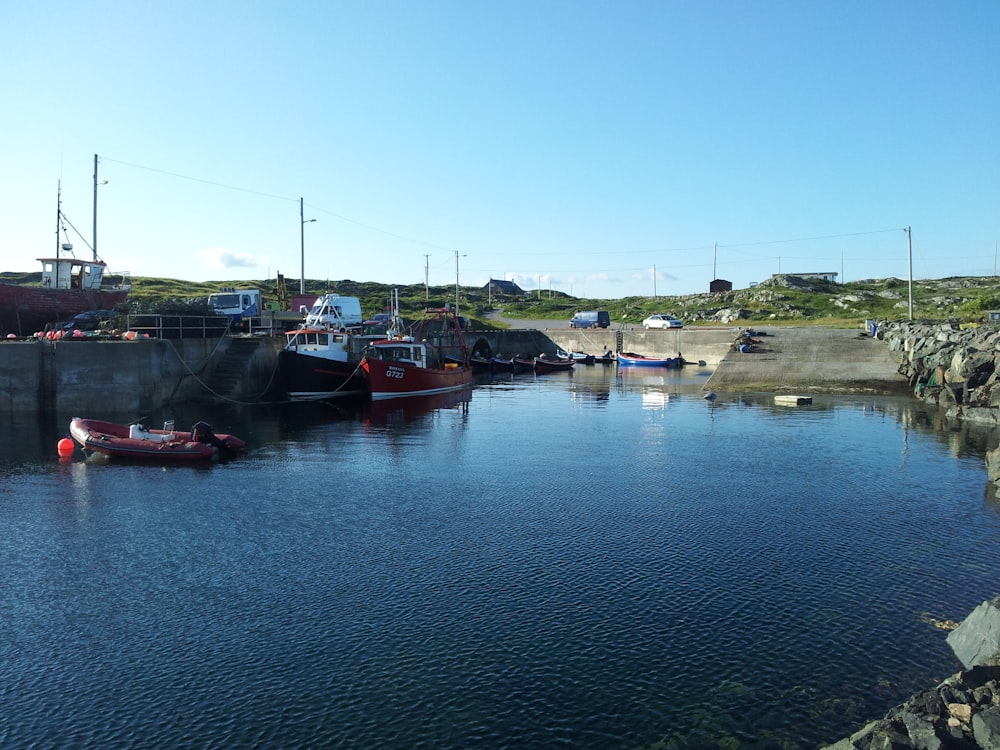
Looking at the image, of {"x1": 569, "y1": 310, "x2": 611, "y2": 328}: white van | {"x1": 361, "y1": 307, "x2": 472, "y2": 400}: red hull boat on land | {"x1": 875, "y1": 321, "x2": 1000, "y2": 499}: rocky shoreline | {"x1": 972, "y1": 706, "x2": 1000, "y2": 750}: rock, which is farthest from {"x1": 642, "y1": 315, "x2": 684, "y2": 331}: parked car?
{"x1": 972, "y1": 706, "x2": 1000, "y2": 750}: rock

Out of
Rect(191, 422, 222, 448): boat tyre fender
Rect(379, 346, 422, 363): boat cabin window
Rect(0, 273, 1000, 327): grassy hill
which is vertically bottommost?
Rect(191, 422, 222, 448): boat tyre fender

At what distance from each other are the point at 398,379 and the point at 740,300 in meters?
69.1

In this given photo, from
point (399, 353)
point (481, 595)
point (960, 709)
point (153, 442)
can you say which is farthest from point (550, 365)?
point (960, 709)

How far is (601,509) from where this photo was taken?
68.0 ft

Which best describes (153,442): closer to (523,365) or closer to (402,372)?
(402,372)

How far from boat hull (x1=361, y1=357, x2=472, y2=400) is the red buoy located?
17.9m

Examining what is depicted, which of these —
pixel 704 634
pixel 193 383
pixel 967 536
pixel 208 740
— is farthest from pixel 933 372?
pixel 208 740

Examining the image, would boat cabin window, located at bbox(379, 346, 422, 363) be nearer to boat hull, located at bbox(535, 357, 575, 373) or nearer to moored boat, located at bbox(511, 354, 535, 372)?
boat hull, located at bbox(535, 357, 575, 373)

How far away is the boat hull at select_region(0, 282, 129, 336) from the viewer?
43.0 m

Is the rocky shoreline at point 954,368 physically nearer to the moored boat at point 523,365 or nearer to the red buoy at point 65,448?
the moored boat at point 523,365

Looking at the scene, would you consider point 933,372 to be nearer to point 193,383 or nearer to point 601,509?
point 601,509

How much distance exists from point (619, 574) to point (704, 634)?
2899 millimetres

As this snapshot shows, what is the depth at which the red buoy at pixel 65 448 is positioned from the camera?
1073 inches

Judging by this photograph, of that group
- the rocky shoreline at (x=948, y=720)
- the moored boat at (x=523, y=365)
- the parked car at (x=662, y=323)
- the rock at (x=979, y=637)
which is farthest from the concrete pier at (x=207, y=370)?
the rocky shoreline at (x=948, y=720)
